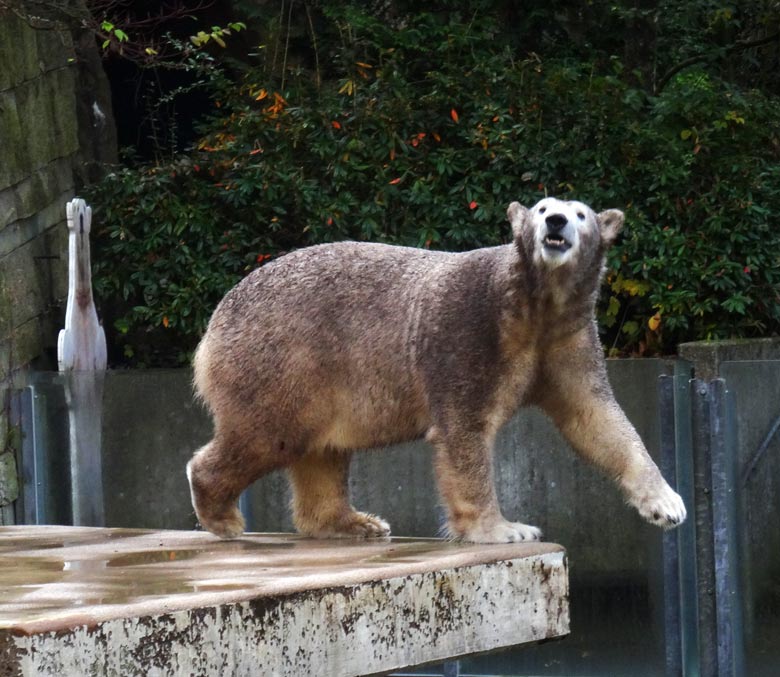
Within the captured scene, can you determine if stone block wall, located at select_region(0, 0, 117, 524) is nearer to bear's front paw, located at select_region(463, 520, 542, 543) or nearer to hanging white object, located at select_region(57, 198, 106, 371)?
hanging white object, located at select_region(57, 198, 106, 371)

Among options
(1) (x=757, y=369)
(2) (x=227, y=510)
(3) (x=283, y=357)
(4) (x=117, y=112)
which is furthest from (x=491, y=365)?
(4) (x=117, y=112)

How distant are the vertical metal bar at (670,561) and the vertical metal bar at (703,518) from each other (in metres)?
0.10

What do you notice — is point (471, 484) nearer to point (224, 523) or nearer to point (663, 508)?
point (663, 508)

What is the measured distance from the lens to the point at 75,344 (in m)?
8.05

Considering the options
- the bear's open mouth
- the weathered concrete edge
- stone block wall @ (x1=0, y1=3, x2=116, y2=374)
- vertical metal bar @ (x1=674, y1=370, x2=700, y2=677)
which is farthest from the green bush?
the weathered concrete edge

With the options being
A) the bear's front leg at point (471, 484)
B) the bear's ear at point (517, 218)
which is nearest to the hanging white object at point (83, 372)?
the bear's front leg at point (471, 484)

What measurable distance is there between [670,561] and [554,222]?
7.90ft

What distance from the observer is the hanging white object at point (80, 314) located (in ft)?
26.4

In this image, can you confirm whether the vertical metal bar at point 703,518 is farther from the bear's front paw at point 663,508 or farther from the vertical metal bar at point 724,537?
the bear's front paw at point 663,508

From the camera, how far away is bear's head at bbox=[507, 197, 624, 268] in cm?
457

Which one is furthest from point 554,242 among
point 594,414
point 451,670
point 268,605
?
point 451,670

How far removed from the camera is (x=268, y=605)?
361 centimetres

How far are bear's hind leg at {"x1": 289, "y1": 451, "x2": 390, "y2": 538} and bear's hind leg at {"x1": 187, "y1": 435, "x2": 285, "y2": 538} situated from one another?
27cm

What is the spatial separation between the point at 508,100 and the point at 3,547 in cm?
466
